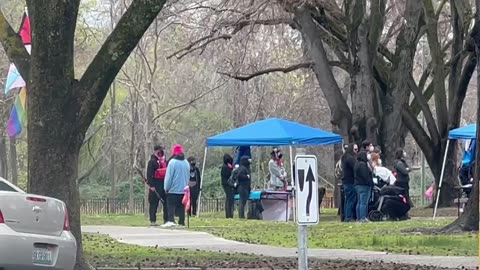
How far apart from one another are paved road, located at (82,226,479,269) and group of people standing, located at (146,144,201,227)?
80 centimetres

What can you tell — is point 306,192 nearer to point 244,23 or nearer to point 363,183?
point 363,183

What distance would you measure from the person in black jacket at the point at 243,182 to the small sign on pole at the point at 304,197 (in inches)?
761

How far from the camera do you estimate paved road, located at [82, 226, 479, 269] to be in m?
15.4

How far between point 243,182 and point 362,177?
18.8 ft

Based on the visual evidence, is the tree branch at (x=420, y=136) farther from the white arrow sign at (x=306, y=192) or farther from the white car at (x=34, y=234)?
the white arrow sign at (x=306, y=192)

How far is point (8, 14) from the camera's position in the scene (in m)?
39.9

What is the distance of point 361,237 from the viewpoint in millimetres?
18906

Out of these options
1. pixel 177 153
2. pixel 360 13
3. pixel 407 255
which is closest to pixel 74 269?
pixel 407 255

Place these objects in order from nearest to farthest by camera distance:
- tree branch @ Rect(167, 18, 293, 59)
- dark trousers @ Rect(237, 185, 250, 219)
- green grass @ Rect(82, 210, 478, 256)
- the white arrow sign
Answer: the white arrow sign
green grass @ Rect(82, 210, 478, 256)
tree branch @ Rect(167, 18, 293, 59)
dark trousers @ Rect(237, 185, 250, 219)

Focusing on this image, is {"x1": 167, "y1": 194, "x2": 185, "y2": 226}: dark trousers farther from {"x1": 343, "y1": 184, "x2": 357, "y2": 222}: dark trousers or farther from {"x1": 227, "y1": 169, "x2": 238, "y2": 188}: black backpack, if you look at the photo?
{"x1": 227, "y1": 169, "x2": 238, "y2": 188}: black backpack

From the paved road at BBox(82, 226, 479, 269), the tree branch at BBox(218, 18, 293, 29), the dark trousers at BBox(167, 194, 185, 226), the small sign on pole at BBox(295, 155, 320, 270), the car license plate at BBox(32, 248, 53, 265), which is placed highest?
the tree branch at BBox(218, 18, 293, 29)

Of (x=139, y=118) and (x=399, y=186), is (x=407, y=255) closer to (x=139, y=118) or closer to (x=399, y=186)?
(x=399, y=186)

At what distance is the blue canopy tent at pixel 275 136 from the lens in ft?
95.0

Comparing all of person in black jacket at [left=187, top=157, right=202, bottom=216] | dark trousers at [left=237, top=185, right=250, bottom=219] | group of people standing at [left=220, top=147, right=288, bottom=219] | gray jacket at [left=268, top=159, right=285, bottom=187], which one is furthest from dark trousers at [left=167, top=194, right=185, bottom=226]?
person in black jacket at [left=187, top=157, right=202, bottom=216]
